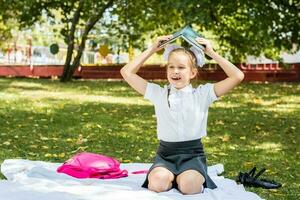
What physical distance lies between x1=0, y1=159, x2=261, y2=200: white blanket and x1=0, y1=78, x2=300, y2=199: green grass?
40 centimetres

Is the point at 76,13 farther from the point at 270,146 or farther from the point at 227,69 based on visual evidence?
the point at 227,69

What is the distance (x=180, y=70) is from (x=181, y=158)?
0.73 metres

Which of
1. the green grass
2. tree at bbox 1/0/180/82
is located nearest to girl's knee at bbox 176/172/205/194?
the green grass

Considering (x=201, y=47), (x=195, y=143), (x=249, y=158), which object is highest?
(x=201, y=47)

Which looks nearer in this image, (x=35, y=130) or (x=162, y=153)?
(x=162, y=153)

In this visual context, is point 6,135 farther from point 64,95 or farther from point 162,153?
point 64,95

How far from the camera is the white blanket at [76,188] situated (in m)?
4.23

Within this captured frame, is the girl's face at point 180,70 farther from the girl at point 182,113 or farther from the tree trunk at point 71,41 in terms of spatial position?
the tree trunk at point 71,41

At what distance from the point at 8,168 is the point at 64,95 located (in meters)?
10.1

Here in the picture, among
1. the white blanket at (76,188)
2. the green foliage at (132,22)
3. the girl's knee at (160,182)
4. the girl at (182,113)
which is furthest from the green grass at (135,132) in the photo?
the green foliage at (132,22)

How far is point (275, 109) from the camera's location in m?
12.5

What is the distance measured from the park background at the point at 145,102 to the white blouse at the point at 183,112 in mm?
735

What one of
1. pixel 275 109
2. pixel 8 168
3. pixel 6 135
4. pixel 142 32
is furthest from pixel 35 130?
pixel 142 32

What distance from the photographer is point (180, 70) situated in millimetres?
4652
